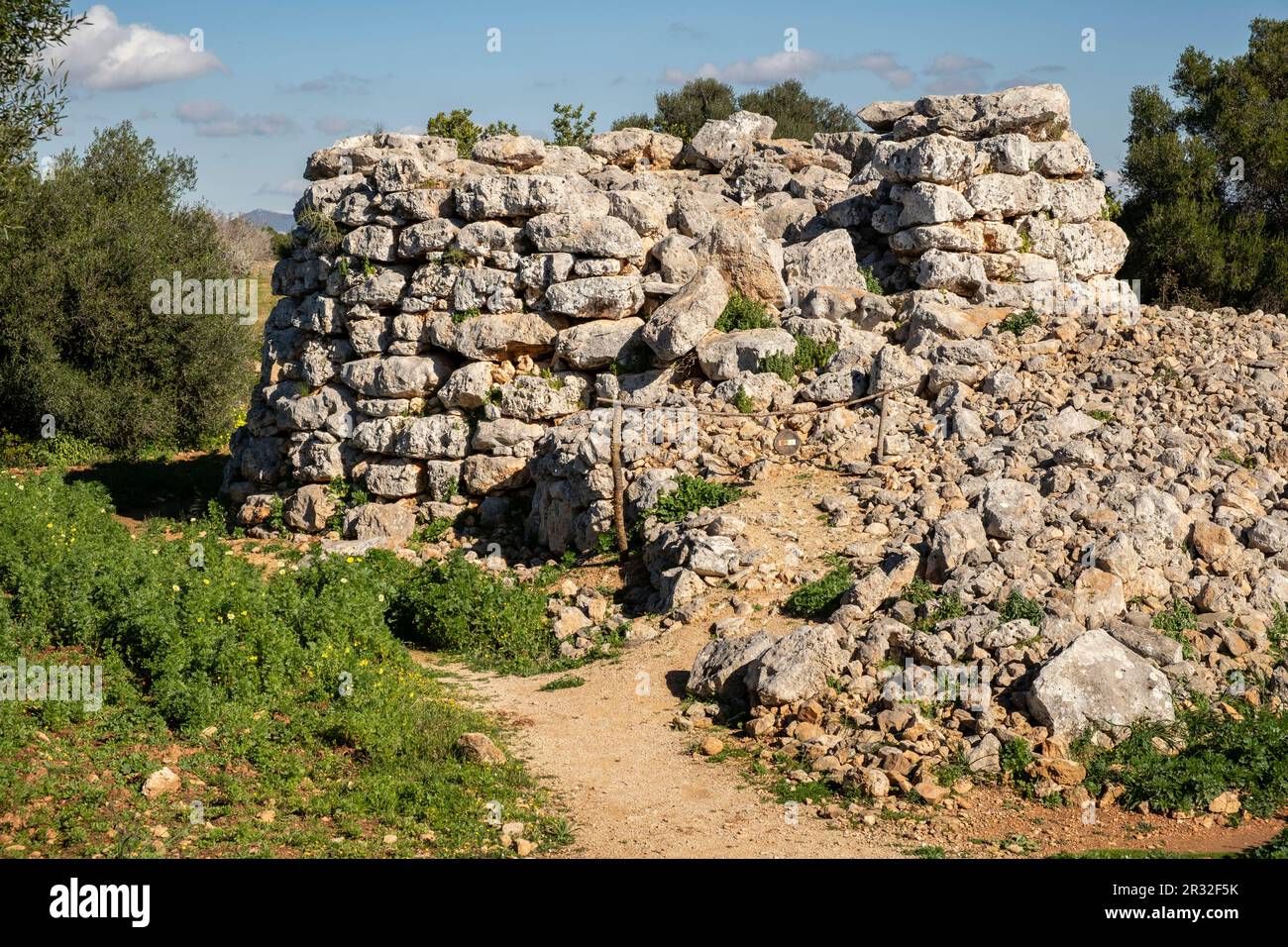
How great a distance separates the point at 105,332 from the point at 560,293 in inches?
483

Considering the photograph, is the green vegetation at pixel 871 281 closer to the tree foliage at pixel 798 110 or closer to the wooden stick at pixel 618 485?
the wooden stick at pixel 618 485

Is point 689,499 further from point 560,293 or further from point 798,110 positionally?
point 798,110

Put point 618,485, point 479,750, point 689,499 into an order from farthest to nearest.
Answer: point 689,499
point 618,485
point 479,750

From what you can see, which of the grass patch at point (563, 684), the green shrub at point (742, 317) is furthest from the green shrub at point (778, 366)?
the grass patch at point (563, 684)

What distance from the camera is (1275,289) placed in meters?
20.4

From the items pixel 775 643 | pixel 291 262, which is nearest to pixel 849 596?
pixel 775 643

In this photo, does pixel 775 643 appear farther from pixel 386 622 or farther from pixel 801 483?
pixel 386 622

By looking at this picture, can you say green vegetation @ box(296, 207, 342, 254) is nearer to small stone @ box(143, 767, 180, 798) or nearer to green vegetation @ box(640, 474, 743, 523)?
green vegetation @ box(640, 474, 743, 523)

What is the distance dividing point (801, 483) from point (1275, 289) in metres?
11.7

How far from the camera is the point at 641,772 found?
380 inches

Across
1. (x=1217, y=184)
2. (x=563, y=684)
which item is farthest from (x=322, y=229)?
(x=1217, y=184)

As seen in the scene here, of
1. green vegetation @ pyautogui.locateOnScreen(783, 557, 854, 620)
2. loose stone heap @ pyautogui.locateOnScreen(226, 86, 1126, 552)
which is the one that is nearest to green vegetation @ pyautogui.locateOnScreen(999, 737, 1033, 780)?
green vegetation @ pyautogui.locateOnScreen(783, 557, 854, 620)

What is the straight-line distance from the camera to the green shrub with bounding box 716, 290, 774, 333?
53.9 feet

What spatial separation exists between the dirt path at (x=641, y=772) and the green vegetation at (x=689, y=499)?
2064mm
